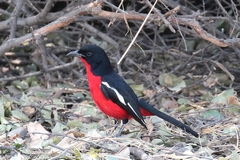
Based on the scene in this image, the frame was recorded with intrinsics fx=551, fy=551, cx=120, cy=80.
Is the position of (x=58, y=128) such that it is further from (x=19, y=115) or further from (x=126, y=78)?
(x=126, y=78)

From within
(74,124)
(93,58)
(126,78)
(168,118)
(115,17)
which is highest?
(115,17)

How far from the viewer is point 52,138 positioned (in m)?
4.80

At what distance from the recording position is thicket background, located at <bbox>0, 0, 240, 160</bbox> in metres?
4.64

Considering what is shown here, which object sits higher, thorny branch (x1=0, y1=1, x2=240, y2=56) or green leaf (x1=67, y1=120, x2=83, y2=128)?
thorny branch (x1=0, y1=1, x2=240, y2=56)

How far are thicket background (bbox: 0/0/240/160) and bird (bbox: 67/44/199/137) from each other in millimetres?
159

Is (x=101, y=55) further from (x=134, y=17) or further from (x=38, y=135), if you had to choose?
(x=38, y=135)

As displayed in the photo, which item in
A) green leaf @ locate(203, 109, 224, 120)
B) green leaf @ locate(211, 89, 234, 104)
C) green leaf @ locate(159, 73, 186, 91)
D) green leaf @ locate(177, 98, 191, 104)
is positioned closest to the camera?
green leaf @ locate(203, 109, 224, 120)

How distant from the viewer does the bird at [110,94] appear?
209 inches

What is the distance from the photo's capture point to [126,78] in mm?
7211

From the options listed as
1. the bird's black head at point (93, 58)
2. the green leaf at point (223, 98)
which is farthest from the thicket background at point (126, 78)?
the bird's black head at point (93, 58)

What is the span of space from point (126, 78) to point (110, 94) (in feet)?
6.20

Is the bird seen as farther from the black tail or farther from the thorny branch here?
the thorny branch

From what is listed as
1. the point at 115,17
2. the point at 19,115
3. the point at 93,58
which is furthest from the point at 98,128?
the point at 115,17

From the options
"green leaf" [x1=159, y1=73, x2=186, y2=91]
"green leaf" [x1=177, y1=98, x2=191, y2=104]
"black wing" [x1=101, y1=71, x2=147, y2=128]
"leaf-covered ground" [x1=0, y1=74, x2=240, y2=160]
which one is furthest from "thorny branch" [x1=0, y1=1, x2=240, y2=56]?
"green leaf" [x1=159, y1=73, x2=186, y2=91]
